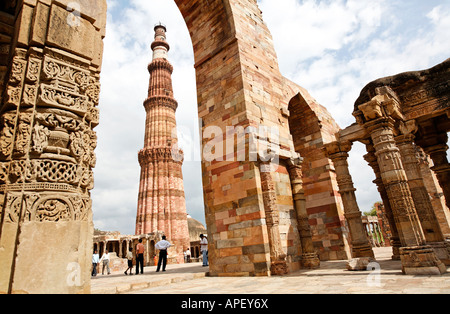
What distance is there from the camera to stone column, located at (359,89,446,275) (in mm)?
3928

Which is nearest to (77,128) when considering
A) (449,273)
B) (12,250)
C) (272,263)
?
(12,250)

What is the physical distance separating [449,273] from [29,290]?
16.5 ft

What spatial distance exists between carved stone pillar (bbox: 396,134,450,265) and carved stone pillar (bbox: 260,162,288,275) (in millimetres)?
2863

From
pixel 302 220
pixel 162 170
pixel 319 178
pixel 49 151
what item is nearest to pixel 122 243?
pixel 162 170

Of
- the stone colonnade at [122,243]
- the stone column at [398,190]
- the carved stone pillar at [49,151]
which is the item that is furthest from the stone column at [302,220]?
the stone colonnade at [122,243]

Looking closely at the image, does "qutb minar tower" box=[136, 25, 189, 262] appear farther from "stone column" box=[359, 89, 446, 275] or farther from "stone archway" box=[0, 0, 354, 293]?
"stone archway" box=[0, 0, 354, 293]

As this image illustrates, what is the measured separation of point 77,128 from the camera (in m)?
2.40

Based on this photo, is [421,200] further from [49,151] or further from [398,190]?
[49,151]

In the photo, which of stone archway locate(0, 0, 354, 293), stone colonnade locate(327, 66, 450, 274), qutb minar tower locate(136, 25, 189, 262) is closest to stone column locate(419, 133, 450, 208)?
stone colonnade locate(327, 66, 450, 274)

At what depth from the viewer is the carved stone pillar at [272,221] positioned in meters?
5.12

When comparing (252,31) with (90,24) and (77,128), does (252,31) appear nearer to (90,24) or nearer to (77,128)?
(90,24)

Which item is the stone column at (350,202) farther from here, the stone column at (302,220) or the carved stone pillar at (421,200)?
the carved stone pillar at (421,200)

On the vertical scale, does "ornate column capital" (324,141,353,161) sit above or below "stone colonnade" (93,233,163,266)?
above

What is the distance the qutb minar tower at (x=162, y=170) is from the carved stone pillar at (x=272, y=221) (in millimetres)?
15633
